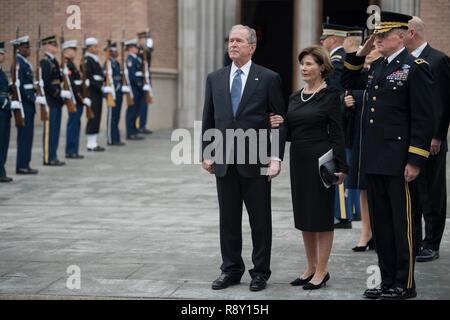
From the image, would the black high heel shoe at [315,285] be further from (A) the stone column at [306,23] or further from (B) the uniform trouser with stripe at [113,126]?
(A) the stone column at [306,23]

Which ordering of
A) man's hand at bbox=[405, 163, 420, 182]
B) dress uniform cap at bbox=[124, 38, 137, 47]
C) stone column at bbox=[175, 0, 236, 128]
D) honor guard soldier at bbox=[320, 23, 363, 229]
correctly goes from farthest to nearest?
stone column at bbox=[175, 0, 236, 128]
dress uniform cap at bbox=[124, 38, 137, 47]
honor guard soldier at bbox=[320, 23, 363, 229]
man's hand at bbox=[405, 163, 420, 182]

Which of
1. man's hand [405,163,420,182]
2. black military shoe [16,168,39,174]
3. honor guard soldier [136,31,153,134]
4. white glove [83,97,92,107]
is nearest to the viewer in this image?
man's hand [405,163,420,182]

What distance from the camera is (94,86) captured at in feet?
58.6

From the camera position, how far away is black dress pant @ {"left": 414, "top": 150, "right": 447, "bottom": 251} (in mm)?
8219

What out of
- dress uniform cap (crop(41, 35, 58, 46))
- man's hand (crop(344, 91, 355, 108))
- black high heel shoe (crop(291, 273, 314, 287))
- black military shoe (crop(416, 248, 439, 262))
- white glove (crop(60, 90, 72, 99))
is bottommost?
black military shoe (crop(416, 248, 439, 262))

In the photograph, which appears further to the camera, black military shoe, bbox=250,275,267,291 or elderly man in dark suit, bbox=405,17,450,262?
elderly man in dark suit, bbox=405,17,450,262

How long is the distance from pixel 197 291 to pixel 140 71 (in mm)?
13574

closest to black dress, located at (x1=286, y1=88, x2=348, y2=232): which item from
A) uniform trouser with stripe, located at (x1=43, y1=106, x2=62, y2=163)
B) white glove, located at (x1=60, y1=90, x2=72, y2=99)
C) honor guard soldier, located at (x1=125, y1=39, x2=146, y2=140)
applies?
uniform trouser with stripe, located at (x1=43, y1=106, x2=62, y2=163)

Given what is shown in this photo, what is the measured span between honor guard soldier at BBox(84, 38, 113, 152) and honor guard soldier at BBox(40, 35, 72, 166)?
1.63 m

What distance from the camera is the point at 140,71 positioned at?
786 inches

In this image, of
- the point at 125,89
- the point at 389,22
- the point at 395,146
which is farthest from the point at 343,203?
the point at 125,89

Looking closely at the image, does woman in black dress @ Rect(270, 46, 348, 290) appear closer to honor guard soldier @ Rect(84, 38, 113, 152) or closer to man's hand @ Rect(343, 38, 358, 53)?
man's hand @ Rect(343, 38, 358, 53)

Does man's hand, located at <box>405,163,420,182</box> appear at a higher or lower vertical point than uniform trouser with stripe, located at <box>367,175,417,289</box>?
higher
